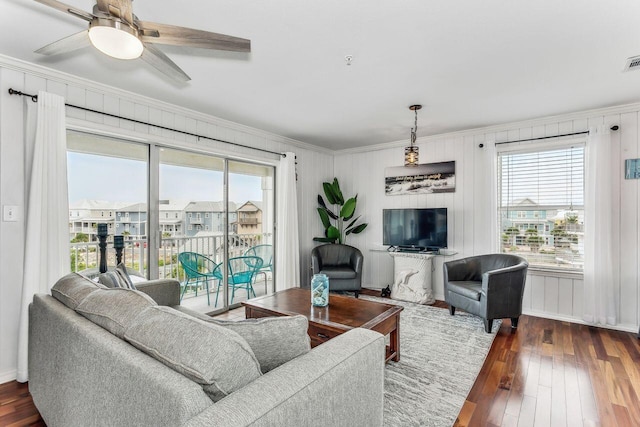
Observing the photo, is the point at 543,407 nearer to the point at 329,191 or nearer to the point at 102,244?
the point at 102,244

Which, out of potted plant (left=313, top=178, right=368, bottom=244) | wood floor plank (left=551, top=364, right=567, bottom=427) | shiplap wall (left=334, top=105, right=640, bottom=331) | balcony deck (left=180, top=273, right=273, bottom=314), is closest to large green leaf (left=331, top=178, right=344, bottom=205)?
potted plant (left=313, top=178, right=368, bottom=244)

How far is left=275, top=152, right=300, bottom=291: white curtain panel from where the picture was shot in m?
4.50

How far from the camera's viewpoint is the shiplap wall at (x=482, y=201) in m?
3.42

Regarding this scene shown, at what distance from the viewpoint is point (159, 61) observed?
179 cm

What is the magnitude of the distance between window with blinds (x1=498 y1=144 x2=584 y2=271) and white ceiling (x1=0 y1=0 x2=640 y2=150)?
0.61 metres

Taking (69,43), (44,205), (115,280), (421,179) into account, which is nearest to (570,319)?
(421,179)

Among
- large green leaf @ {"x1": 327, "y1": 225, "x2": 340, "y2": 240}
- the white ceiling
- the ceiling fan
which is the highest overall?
the white ceiling

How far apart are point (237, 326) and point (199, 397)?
357 mm

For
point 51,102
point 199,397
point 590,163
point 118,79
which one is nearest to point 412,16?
point 199,397

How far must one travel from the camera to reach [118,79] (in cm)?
271

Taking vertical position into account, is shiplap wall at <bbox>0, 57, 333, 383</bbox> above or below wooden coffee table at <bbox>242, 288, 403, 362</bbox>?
above

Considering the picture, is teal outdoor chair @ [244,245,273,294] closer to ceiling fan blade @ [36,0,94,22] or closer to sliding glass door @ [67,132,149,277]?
sliding glass door @ [67,132,149,277]

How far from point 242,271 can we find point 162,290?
1758 millimetres

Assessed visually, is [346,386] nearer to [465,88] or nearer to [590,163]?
[465,88]
